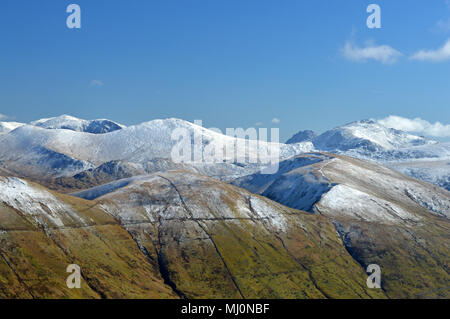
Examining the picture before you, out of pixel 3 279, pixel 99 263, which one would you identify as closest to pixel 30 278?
pixel 3 279

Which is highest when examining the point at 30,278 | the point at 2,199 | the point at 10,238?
the point at 2,199
